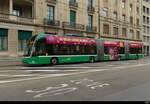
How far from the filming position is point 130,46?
92.7 feet

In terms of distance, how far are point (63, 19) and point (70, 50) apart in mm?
11257

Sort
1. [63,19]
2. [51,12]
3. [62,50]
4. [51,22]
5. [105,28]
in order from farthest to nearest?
[105,28], [63,19], [51,12], [51,22], [62,50]

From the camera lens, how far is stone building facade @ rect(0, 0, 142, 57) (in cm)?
2342

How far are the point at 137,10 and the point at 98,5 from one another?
17270mm

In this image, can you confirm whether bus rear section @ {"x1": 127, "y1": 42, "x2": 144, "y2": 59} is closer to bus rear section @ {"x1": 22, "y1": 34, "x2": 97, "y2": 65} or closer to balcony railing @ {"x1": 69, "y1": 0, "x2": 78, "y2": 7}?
bus rear section @ {"x1": 22, "y1": 34, "x2": 97, "y2": 65}

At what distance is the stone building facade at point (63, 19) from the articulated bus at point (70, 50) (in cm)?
674

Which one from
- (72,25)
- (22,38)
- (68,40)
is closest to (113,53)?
(68,40)

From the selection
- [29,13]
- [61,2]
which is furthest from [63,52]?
[61,2]

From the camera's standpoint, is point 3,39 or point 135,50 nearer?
point 3,39

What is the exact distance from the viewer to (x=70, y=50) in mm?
19828

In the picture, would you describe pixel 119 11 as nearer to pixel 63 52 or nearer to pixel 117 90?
pixel 63 52

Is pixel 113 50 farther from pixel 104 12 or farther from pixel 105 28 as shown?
pixel 104 12

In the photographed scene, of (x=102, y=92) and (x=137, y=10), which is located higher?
(x=137, y=10)

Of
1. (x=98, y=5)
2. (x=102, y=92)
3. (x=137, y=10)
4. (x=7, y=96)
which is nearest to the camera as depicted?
(x=7, y=96)
